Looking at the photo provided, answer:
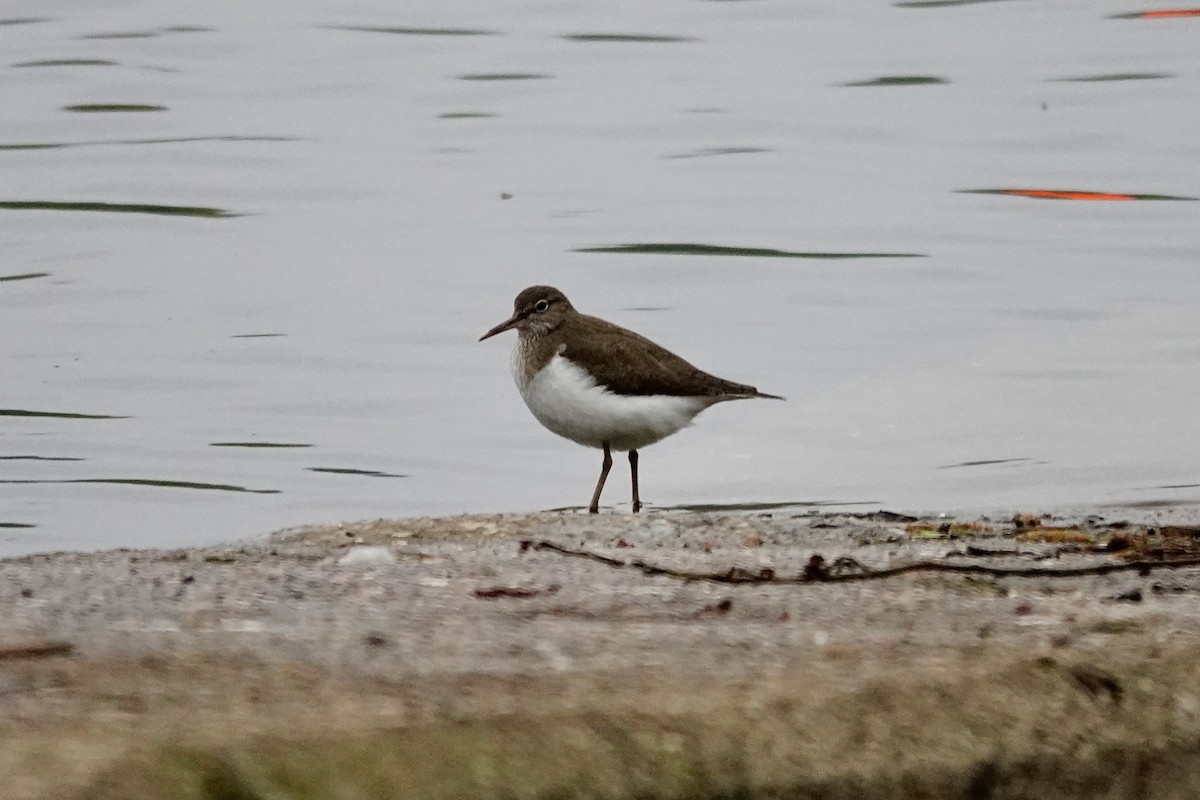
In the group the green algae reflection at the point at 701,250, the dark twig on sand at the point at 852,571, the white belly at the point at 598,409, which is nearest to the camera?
the dark twig on sand at the point at 852,571

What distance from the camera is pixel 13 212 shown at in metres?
15.0

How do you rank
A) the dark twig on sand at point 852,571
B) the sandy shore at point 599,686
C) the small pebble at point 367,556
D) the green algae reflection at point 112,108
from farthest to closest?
1. the green algae reflection at point 112,108
2. the small pebble at point 367,556
3. the dark twig on sand at point 852,571
4. the sandy shore at point 599,686

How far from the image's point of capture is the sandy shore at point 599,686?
315 cm

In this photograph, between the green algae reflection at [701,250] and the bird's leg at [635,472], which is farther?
the green algae reflection at [701,250]

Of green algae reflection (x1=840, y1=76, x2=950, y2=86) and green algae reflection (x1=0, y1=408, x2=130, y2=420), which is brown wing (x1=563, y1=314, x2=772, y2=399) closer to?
green algae reflection (x1=0, y1=408, x2=130, y2=420)

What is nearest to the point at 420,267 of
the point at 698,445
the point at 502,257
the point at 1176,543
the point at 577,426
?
the point at 502,257

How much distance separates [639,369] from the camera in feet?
28.5

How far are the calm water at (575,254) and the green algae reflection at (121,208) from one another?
4 centimetres

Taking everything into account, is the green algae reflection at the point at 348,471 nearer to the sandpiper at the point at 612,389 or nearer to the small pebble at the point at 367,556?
the sandpiper at the point at 612,389

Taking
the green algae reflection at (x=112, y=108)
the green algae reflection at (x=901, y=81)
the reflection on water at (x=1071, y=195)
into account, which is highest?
the green algae reflection at (x=901, y=81)

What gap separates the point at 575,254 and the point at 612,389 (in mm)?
5581

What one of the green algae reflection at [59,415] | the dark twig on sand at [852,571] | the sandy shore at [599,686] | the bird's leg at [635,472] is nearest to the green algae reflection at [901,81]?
the green algae reflection at [59,415]

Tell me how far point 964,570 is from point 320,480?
594 cm

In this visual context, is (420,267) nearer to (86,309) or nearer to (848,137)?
(86,309)
